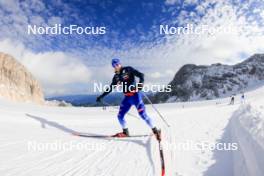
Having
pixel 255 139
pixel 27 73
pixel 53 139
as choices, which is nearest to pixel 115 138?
pixel 53 139

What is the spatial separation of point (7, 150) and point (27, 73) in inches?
4449

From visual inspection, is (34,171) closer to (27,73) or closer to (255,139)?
(255,139)

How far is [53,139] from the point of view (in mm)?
9211

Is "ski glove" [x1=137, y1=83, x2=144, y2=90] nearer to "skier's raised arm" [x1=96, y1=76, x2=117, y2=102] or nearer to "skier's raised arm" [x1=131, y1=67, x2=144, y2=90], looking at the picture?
"skier's raised arm" [x1=131, y1=67, x2=144, y2=90]

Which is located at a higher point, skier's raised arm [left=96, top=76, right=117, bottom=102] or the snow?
skier's raised arm [left=96, top=76, right=117, bottom=102]

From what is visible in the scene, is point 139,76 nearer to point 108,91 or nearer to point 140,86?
point 140,86
